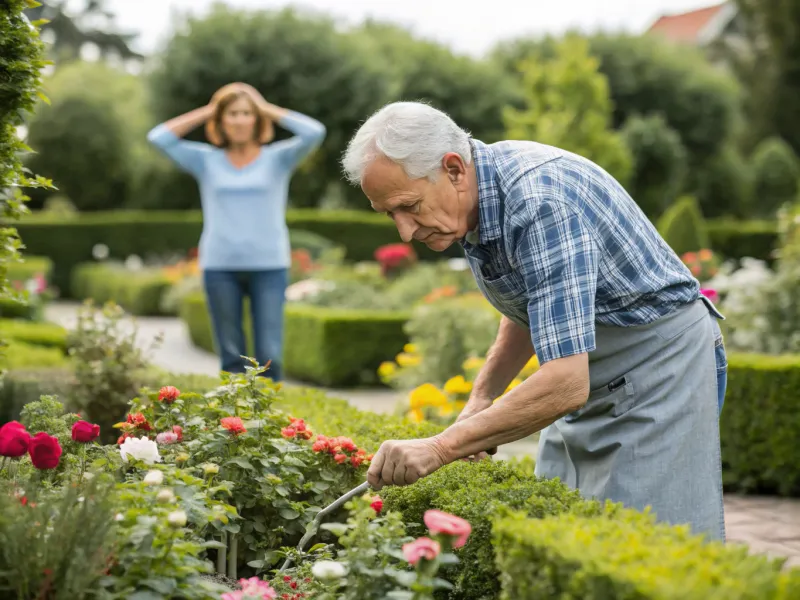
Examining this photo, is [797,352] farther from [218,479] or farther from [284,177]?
[218,479]

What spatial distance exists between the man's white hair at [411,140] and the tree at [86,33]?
43.4 metres

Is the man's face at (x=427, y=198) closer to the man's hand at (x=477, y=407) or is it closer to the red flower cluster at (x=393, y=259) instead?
the man's hand at (x=477, y=407)

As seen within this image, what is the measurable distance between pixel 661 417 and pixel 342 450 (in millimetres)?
1002

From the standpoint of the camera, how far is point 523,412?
2086 mm

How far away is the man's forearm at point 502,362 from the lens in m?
2.80

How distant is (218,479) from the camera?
8.91ft

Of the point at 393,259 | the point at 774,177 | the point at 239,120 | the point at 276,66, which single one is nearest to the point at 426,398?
the point at 239,120

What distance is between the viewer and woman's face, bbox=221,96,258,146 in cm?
576

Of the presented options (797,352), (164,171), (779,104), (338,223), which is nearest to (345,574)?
(797,352)

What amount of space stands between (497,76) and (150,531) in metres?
27.3

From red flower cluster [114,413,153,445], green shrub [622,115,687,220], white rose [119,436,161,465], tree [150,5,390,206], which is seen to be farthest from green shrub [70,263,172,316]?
green shrub [622,115,687,220]

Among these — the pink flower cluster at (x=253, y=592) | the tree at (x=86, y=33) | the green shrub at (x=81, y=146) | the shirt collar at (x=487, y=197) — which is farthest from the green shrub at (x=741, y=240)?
the tree at (x=86, y=33)

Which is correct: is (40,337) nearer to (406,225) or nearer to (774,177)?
(406,225)

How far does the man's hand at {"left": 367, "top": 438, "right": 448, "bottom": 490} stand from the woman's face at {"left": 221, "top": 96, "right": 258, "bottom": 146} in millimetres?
3922
